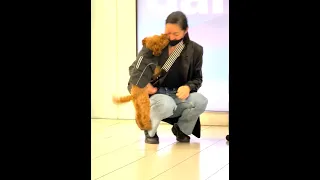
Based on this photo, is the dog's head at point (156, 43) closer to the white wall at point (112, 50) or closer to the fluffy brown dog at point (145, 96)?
the fluffy brown dog at point (145, 96)

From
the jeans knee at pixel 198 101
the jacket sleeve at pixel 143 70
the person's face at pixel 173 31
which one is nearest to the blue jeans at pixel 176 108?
the jeans knee at pixel 198 101

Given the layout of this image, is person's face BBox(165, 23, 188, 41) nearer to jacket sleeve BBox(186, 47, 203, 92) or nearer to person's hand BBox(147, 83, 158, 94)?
jacket sleeve BBox(186, 47, 203, 92)

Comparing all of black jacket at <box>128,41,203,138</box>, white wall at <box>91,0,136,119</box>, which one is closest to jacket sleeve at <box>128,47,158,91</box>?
black jacket at <box>128,41,203,138</box>

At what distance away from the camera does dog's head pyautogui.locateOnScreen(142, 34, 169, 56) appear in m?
2.51

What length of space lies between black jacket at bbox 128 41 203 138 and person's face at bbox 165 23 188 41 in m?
0.07

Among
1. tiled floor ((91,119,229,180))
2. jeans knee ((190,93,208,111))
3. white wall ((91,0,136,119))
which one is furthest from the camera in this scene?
white wall ((91,0,136,119))

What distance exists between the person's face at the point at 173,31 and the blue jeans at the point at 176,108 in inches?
10.1

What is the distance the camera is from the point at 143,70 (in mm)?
2455

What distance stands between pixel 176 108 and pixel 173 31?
0.37m

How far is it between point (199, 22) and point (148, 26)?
33 cm

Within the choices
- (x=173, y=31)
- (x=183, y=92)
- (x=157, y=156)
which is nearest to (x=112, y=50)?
(x=173, y=31)
